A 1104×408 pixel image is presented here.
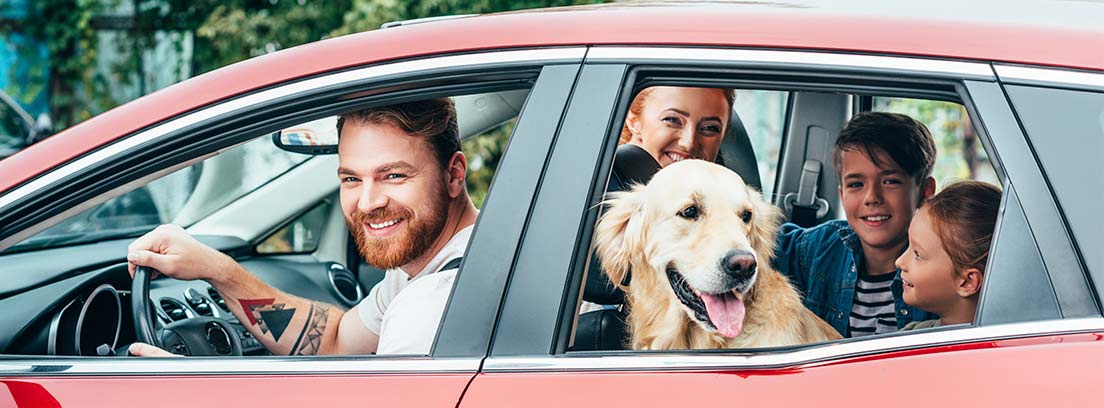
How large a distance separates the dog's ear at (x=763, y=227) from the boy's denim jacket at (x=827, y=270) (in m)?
0.03

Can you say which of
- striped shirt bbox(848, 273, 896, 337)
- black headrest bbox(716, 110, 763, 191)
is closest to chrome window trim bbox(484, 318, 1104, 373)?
striped shirt bbox(848, 273, 896, 337)

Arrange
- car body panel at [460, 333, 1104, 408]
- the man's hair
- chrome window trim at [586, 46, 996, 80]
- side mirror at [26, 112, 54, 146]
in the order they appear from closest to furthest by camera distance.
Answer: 1. car body panel at [460, 333, 1104, 408]
2. chrome window trim at [586, 46, 996, 80]
3. the man's hair
4. side mirror at [26, 112, 54, 146]

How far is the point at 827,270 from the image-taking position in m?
2.02

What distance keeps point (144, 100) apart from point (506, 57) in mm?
599

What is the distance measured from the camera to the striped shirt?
1840 millimetres

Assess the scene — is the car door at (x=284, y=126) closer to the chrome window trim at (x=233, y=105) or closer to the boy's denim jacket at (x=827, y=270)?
the chrome window trim at (x=233, y=105)

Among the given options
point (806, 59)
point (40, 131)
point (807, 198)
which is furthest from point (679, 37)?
point (40, 131)

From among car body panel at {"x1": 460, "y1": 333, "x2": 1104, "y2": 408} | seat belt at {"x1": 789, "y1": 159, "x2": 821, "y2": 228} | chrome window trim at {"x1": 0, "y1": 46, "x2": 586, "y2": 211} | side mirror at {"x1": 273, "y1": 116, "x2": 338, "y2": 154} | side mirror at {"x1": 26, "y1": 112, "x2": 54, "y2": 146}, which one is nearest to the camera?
car body panel at {"x1": 460, "y1": 333, "x2": 1104, "y2": 408}

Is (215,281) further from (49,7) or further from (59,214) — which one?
(49,7)

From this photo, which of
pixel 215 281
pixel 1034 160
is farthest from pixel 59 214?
pixel 1034 160

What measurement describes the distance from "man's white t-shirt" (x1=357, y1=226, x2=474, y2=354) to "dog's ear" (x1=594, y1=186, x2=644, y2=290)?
219 mm

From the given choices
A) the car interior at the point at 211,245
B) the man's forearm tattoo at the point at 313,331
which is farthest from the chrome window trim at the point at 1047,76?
the man's forearm tattoo at the point at 313,331

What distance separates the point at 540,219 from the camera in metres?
1.53

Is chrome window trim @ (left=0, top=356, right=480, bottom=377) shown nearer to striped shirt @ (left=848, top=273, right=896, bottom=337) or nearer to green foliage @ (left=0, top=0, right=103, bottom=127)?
striped shirt @ (left=848, top=273, right=896, bottom=337)
